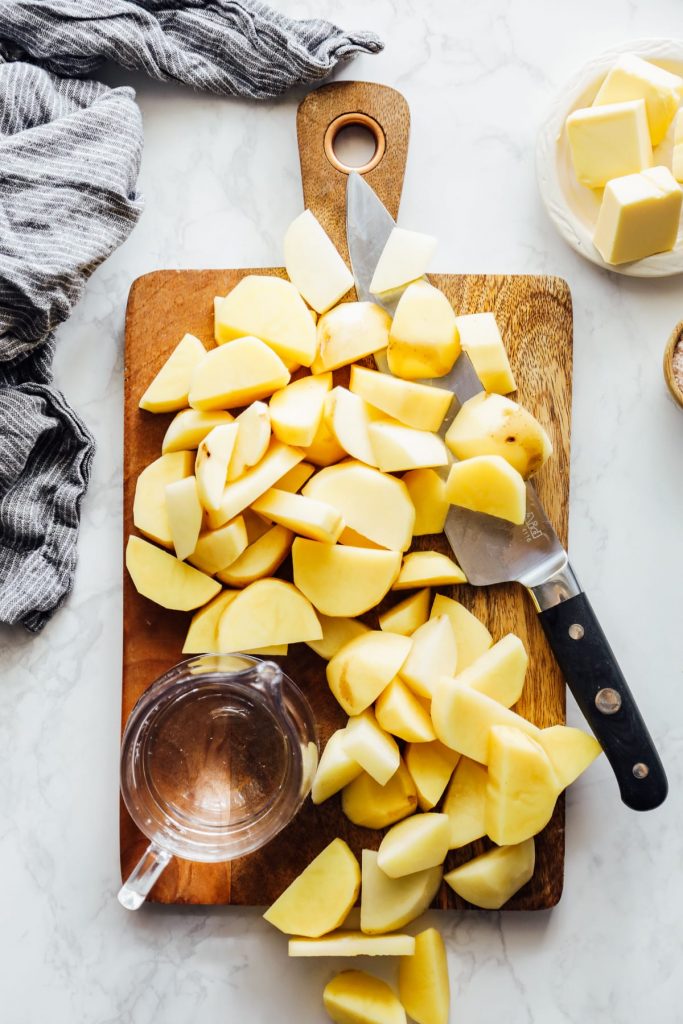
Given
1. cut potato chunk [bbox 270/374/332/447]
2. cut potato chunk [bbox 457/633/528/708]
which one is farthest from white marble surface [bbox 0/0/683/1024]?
cut potato chunk [bbox 270/374/332/447]

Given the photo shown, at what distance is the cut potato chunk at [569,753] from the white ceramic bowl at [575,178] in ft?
2.15

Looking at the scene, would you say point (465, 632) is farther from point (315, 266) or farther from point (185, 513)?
point (315, 266)

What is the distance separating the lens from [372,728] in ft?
4.12

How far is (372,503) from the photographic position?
1.26m

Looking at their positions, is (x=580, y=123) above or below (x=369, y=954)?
above

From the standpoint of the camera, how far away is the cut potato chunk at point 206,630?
50.9 inches

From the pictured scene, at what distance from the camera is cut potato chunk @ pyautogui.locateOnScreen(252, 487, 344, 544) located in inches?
47.9

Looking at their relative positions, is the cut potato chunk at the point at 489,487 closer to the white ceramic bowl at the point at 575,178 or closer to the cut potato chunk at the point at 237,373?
the cut potato chunk at the point at 237,373

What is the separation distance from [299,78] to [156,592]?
74 centimetres

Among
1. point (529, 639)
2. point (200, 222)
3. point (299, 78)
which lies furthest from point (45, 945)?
point (299, 78)

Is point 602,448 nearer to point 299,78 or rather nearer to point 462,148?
point 462,148

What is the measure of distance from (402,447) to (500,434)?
0.13m

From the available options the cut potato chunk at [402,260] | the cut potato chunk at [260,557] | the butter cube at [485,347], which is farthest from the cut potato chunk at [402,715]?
the cut potato chunk at [402,260]

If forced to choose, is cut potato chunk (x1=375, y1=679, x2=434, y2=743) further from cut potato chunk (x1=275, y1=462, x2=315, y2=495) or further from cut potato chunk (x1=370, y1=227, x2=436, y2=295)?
cut potato chunk (x1=370, y1=227, x2=436, y2=295)
